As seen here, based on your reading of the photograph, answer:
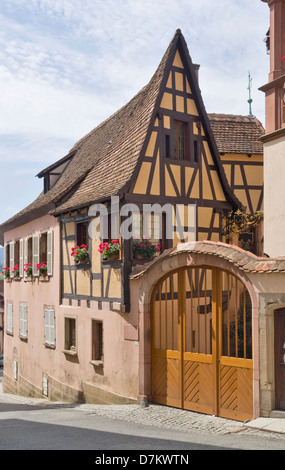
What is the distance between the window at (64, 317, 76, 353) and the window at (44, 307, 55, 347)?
1.06 metres

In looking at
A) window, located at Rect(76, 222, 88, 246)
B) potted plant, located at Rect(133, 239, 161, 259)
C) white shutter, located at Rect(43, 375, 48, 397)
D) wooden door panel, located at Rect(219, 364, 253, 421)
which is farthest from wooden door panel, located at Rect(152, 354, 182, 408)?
white shutter, located at Rect(43, 375, 48, 397)

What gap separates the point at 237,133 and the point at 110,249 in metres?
8.62

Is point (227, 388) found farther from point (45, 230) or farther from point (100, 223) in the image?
point (45, 230)

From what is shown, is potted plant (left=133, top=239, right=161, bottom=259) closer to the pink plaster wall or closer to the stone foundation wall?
the pink plaster wall

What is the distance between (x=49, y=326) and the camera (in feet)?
56.5

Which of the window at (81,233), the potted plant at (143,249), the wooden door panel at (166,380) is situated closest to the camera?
the wooden door panel at (166,380)

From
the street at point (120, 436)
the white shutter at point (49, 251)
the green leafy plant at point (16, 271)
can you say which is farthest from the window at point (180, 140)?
the green leafy plant at point (16, 271)

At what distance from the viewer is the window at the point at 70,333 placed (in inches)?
624

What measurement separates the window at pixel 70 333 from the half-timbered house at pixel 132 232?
31 mm

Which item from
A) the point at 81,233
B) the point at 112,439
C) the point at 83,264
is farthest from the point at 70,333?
the point at 112,439

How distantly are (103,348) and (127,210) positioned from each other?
3.47m

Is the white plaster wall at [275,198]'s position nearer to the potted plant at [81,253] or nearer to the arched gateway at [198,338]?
the arched gateway at [198,338]

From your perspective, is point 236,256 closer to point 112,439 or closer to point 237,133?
point 112,439

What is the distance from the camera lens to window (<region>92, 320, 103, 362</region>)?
14.1m
